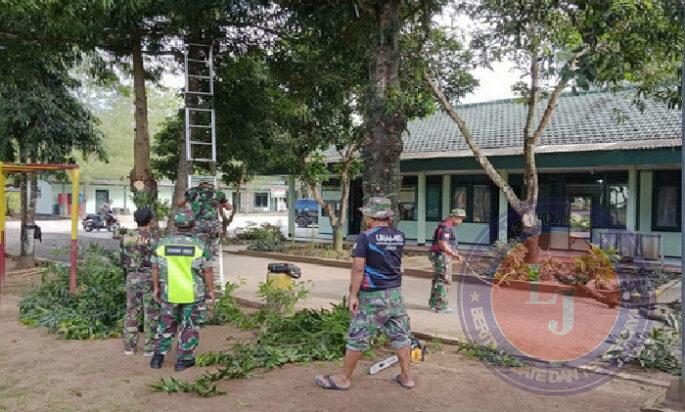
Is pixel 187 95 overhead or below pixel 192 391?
overhead

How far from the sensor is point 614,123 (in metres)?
16.0

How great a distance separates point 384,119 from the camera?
250 inches

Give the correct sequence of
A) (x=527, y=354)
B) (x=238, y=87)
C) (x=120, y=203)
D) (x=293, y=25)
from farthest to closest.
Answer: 1. (x=120, y=203)
2. (x=238, y=87)
3. (x=293, y=25)
4. (x=527, y=354)

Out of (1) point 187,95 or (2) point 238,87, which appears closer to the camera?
(1) point 187,95

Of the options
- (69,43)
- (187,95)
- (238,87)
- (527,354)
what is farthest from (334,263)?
(527,354)

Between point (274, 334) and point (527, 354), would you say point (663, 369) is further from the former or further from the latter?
point (274, 334)

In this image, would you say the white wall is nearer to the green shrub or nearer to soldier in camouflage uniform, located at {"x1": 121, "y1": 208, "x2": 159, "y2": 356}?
the green shrub

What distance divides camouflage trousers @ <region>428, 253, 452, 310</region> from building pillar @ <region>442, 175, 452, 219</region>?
1069cm

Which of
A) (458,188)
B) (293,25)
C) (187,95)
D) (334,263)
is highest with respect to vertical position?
(293,25)

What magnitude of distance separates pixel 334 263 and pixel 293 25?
7.37 metres

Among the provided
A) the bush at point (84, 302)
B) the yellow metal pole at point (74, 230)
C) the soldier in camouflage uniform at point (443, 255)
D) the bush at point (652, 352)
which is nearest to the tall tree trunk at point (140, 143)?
the yellow metal pole at point (74, 230)

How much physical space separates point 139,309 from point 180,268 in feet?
4.03

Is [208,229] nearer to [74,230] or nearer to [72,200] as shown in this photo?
[74,230]

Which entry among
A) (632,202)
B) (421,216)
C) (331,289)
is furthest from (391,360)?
(421,216)
